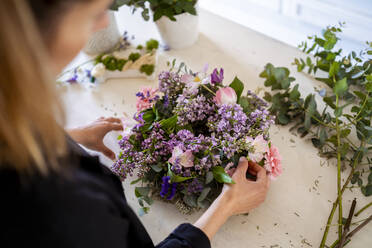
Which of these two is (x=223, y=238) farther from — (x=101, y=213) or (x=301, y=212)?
(x=101, y=213)

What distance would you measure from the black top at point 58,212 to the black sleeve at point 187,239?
14cm

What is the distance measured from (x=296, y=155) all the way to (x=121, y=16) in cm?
93

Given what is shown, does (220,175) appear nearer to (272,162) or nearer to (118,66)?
(272,162)

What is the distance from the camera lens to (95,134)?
0.83 meters

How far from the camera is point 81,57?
3.98ft

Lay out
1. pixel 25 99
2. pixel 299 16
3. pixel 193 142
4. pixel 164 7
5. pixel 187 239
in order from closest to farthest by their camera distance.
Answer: pixel 25 99, pixel 187 239, pixel 193 142, pixel 164 7, pixel 299 16

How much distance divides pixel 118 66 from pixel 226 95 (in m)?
0.50

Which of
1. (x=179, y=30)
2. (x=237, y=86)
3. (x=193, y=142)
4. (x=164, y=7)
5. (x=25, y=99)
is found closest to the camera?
(x=25, y=99)

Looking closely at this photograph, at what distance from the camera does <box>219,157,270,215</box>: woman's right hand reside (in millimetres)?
661

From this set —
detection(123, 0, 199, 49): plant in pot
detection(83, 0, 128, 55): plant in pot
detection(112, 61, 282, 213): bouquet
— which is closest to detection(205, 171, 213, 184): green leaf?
detection(112, 61, 282, 213): bouquet

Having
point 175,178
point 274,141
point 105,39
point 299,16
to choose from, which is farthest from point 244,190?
point 299,16

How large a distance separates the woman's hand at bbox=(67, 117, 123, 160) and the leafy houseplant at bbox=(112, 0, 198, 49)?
37cm

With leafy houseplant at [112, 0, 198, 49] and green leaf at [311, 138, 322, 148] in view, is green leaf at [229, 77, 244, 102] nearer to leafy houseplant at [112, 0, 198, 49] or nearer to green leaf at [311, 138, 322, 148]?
green leaf at [311, 138, 322, 148]

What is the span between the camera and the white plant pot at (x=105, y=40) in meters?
1.15
